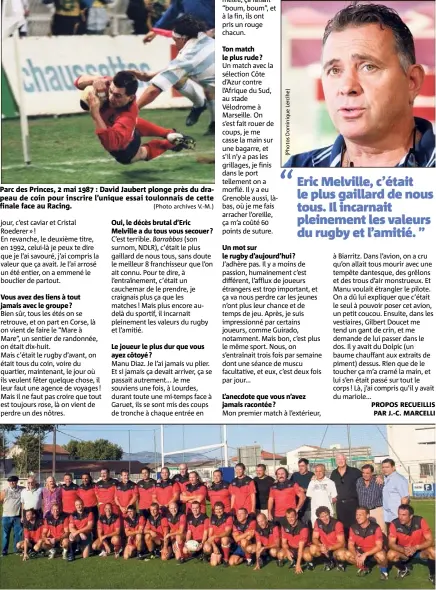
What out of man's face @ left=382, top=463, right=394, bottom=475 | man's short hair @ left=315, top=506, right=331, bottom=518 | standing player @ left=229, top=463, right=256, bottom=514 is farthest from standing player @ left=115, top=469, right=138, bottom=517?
man's face @ left=382, top=463, right=394, bottom=475

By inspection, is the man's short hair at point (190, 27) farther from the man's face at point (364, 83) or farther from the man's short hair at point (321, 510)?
the man's short hair at point (321, 510)

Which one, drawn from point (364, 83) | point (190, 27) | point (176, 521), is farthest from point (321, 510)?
point (190, 27)

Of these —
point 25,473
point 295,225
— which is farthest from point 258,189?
point 25,473

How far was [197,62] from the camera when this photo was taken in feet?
28.0

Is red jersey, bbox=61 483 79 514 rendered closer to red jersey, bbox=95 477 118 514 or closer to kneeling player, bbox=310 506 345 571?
red jersey, bbox=95 477 118 514

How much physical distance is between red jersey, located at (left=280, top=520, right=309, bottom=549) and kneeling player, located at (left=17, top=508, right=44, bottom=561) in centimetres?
293

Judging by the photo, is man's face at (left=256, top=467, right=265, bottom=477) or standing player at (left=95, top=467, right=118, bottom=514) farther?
standing player at (left=95, top=467, right=118, bottom=514)

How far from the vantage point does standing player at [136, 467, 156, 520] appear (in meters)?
8.86

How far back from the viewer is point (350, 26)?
333 inches

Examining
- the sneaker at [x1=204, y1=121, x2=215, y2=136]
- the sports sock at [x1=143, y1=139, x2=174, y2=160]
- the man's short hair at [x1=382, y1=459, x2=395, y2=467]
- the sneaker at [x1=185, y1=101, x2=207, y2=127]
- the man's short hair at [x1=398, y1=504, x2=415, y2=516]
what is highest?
the sneaker at [x1=185, y1=101, x2=207, y2=127]

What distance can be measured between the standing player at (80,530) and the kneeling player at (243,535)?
5.67 ft

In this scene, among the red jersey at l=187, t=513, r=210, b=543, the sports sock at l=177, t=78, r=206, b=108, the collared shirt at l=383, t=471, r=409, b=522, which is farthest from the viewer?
the red jersey at l=187, t=513, r=210, b=543

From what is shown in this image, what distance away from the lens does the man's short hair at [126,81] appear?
864cm

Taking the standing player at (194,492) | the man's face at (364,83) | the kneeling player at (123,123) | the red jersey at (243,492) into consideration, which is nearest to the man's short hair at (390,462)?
the red jersey at (243,492)
